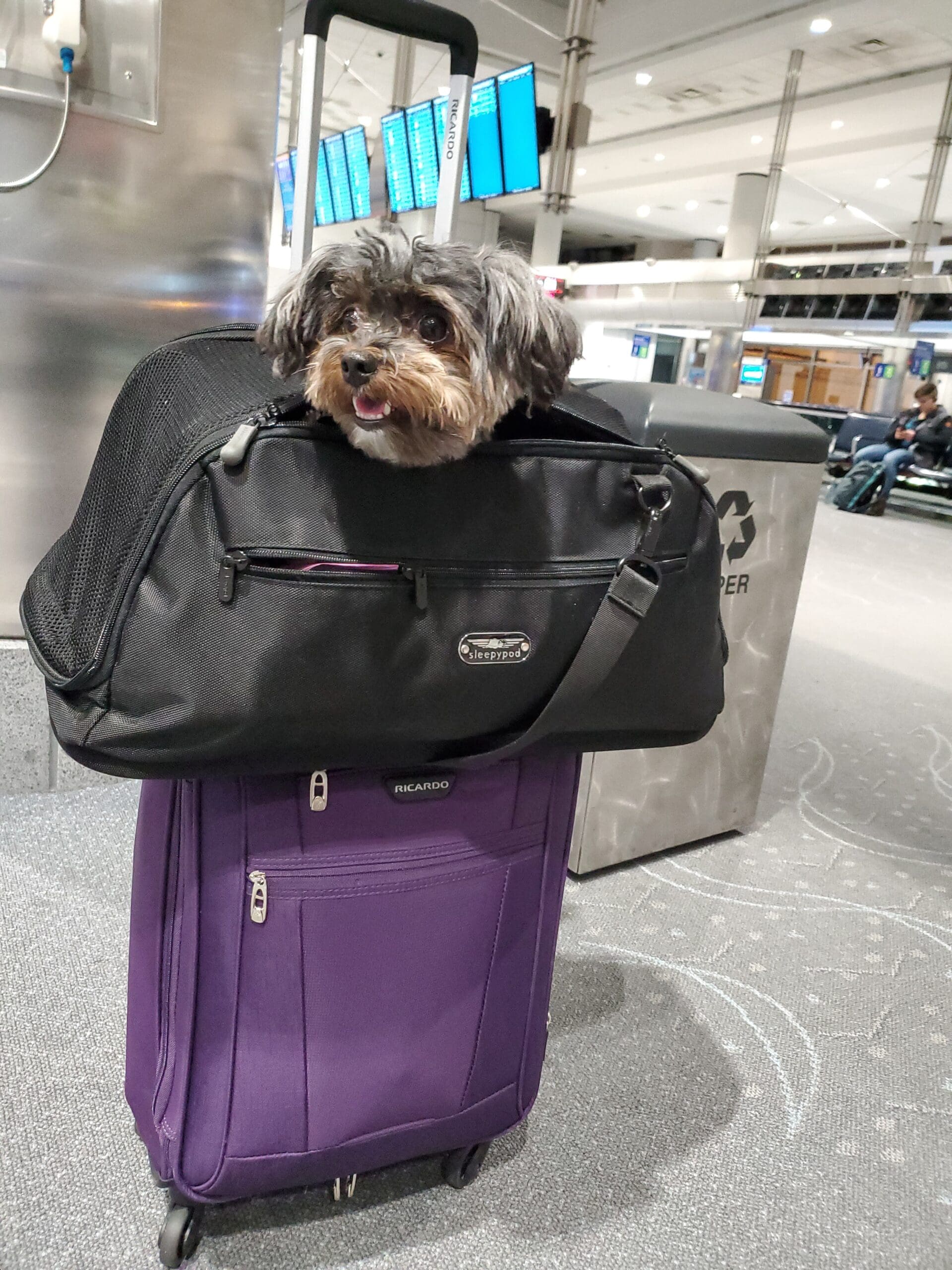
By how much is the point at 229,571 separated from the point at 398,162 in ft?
28.7

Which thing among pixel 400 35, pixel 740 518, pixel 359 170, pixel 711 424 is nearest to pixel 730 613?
pixel 740 518

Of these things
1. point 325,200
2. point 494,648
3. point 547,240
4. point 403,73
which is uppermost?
point 403,73

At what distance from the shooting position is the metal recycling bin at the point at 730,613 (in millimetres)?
1610

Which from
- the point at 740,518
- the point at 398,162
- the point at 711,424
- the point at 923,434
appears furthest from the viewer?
the point at 923,434

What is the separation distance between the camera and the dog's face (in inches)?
28.9

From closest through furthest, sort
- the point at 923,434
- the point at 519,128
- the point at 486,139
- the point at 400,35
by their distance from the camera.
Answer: the point at 400,35, the point at 519,128, the point at 486,139, the point at 923,434

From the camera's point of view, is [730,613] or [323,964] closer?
[323,964]

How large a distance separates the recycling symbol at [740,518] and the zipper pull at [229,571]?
1179 millimetres

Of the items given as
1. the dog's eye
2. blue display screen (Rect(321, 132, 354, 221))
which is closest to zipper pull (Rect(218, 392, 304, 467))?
the dog's eye

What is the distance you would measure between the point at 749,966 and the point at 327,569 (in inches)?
49.5

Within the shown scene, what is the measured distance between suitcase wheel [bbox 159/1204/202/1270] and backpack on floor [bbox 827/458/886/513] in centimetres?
858

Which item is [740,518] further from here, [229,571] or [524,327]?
[229,571]

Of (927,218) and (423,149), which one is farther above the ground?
(927,218)

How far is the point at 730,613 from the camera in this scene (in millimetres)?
1858
